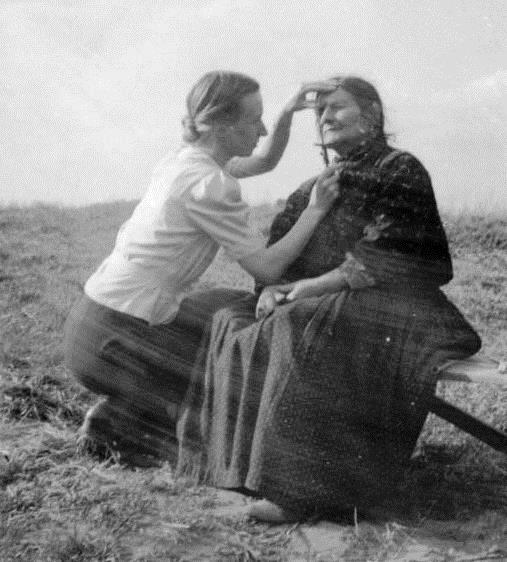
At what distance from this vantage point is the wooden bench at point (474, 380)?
3.88 metres

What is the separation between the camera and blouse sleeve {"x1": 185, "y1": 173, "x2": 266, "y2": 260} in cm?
423

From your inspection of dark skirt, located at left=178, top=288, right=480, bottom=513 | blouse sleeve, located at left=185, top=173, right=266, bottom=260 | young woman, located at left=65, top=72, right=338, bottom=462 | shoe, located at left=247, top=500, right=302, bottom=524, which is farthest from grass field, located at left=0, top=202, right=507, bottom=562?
blouse sleeve, located at left=185, top=173, right=266, bottom=260

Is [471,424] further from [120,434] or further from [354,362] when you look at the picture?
[120,434]

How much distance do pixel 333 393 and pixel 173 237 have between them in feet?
3.53

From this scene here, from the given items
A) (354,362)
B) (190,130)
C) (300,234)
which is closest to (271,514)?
(354,362)

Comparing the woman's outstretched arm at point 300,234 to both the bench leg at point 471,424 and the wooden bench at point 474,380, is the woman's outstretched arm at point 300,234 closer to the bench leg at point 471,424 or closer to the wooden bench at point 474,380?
the wooden bench at point 474,380

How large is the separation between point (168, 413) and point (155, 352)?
0.33 meters

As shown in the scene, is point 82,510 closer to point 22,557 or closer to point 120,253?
point 22,557

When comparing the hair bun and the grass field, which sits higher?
the hair bun

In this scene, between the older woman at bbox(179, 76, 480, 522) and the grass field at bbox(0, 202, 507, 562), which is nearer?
the grass field at bbox(0, 202, 507, 562)

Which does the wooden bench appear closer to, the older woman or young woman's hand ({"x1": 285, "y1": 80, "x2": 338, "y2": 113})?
the older woman

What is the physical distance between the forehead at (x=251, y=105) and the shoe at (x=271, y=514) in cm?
179

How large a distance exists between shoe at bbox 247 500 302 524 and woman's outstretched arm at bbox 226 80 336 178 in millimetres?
1861

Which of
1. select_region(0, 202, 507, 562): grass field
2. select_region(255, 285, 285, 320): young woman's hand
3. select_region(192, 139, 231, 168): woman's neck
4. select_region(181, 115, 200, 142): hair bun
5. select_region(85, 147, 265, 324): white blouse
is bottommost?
select_region(0, 202, 507, 562): grass field
